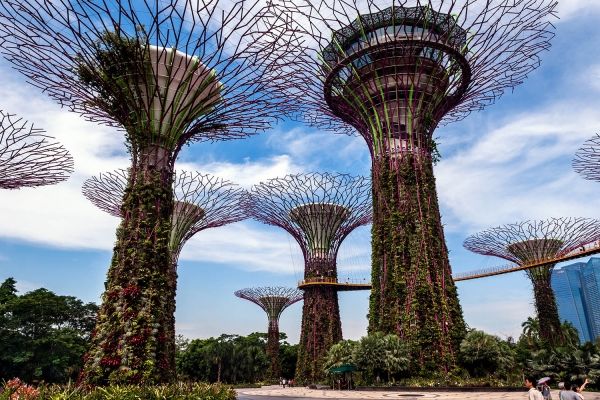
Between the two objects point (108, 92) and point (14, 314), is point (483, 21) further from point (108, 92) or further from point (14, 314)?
point (14, 314)

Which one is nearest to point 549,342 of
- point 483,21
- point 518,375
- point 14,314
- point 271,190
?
point 518,375

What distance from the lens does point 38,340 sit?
108ft

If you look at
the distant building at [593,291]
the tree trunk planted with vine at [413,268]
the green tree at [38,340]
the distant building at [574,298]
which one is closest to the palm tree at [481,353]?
the tree trunk planted with vine at [413,268]

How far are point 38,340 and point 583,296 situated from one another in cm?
A: 19503

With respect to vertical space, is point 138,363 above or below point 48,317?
below

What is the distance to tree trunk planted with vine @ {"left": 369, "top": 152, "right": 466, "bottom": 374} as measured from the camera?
64.0 feet

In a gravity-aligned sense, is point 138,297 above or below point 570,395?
above

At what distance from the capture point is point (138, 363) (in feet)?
35.1

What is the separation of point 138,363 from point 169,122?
6.85 meters

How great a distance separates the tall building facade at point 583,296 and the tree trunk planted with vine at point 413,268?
163 m

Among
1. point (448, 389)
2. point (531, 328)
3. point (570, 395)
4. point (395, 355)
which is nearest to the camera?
point (570, 395)

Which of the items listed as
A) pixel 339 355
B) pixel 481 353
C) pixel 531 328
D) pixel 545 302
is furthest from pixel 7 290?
pixel 531 328

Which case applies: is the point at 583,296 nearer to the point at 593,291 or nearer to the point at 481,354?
the point at 593,291

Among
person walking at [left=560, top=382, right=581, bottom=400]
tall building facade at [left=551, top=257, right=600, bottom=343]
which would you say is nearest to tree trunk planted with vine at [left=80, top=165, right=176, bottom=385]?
person walking at [left=560, top=382, right=581, bottom=400]
